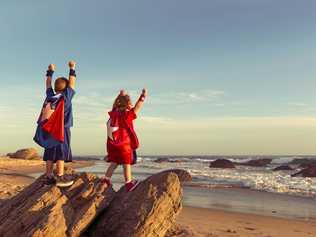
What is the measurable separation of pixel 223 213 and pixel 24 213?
6.95 m

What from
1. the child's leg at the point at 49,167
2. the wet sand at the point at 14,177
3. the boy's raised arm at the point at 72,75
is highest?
the boy's raised arm at the point at 72,75

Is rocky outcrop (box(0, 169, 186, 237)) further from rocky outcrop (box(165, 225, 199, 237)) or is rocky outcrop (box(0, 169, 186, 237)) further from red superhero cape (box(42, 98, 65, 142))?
rocky outcrop (box(165, 225, 199, 237))

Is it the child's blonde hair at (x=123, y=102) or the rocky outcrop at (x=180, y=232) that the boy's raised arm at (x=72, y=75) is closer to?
the child's blonde hair at (x=123, y=102)

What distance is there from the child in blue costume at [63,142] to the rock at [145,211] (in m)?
1.05

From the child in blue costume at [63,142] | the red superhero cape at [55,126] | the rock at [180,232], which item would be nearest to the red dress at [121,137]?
the child in blue costume at [63,142]

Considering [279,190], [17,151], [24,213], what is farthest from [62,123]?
[17,151]

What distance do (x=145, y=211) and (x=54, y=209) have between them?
142cm

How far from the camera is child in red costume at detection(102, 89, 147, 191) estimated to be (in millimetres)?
7789

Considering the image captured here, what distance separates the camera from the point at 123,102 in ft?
25.9

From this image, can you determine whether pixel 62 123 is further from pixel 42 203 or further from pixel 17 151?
pixel 17 151

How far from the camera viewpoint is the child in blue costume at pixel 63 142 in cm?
749

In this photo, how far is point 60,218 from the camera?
6.42m

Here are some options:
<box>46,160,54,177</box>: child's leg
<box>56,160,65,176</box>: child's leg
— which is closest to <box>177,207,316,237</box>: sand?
<box>56,160,65,176</box>: child's leg

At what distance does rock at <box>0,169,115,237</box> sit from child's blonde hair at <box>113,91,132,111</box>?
1.45 metres
